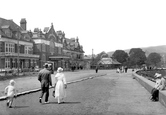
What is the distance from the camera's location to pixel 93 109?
8.71 m

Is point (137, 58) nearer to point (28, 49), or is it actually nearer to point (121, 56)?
point (121, 56)

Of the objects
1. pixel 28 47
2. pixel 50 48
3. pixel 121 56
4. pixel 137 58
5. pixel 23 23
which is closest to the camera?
pixel 28 47

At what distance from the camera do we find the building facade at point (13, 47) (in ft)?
145

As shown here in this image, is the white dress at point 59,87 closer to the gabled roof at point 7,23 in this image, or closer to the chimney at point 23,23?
the gabled roof at point 7,23

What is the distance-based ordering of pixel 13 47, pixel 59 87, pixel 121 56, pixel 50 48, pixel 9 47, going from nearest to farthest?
pixel 59 87
pixel 9 47
pixel 13 47
pixel 50 48
pixel 121 56

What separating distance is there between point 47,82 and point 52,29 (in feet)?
192

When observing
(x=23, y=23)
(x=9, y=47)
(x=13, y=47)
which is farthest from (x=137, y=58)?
(x=9, y=47)

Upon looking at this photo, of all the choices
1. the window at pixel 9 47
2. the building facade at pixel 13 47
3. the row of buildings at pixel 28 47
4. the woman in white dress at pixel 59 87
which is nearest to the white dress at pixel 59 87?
the woman in white dress at pixel 59 87

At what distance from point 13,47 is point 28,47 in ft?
22.9

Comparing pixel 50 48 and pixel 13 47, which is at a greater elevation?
pixel 50 48

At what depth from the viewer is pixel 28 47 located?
55.0 meters

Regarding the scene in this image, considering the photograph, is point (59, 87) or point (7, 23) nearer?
point (59, 87)

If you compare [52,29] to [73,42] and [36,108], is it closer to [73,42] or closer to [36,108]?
[73,42]

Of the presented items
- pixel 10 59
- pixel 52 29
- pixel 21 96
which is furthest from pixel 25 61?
pixel 21 96
